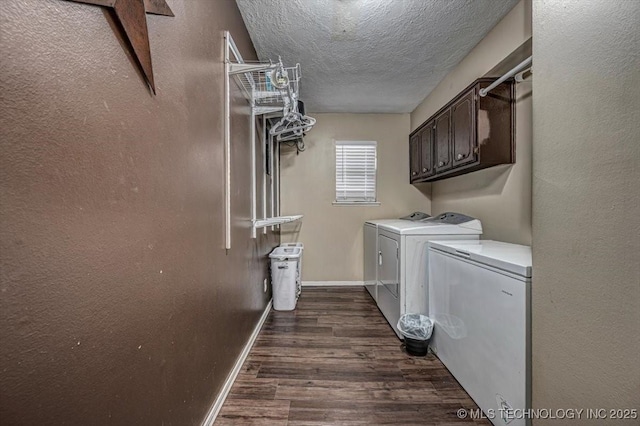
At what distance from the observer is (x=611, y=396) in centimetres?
82

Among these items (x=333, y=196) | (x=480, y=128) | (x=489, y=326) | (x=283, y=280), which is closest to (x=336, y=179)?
(x=333, y=196)

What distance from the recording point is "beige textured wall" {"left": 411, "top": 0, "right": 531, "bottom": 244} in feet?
6.26

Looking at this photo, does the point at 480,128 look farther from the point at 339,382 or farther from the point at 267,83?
the point at 339,382

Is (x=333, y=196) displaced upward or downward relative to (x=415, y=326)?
upward

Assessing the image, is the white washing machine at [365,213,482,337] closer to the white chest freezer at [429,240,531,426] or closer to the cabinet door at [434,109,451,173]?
the white chest freezer at [429,240,531,426]

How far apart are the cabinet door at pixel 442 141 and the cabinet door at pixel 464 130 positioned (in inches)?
3.6

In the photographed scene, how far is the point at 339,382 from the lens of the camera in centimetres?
174

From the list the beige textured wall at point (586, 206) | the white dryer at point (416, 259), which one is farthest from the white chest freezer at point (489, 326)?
the white dryer at point (416, 259)

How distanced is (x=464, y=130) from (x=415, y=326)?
165 centimetres

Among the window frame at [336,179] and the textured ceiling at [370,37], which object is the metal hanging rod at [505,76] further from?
the window frame at [336,179]

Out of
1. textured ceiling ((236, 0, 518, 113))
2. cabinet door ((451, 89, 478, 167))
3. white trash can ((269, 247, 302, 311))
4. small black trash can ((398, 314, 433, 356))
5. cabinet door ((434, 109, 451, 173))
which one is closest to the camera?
textured ceiling ((236, 0, 518, 113))

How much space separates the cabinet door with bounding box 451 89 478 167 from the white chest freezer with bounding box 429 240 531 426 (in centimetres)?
89

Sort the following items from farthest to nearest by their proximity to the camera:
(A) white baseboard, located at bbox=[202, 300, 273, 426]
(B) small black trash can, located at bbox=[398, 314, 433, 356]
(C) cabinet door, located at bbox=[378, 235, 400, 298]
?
(C) cabinet door, located at bbox=[378, 235, 400, 298], (B) small black trash can, located at bbox=[398, 314, 433, 356], (A) white baseboard, located at bbox=[202, 300, 273, 426]

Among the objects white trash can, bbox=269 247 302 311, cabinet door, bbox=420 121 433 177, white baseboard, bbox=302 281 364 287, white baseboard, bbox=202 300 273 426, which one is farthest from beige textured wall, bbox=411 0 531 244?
white baseboard, bbox=202 300 273 426
